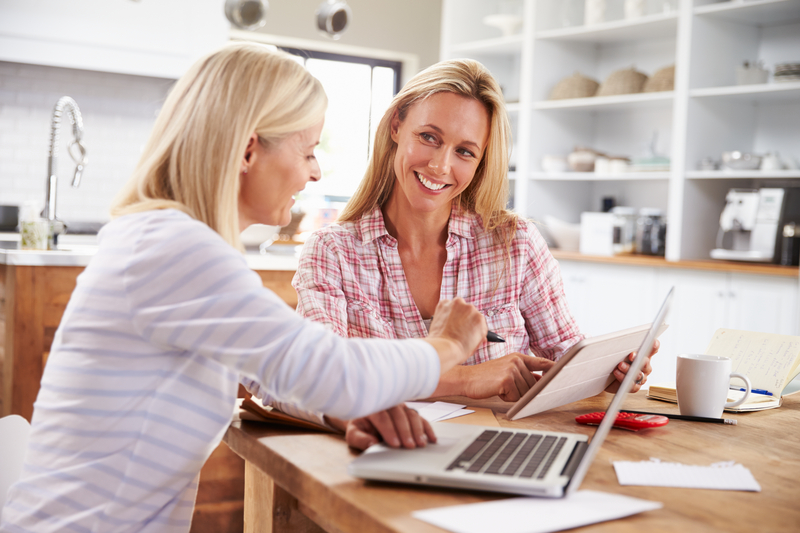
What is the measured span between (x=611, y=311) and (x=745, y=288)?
0.77 metres

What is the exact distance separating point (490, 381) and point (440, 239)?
551 mm

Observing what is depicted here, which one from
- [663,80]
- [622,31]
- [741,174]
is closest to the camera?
[741,174]

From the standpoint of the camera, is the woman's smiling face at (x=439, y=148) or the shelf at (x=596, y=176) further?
the shelf at (x=596, y=176)

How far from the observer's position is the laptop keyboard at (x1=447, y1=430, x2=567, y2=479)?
0.85 metres

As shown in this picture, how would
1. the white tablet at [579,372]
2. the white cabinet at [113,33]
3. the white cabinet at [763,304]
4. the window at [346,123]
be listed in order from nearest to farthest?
the white tablet at [579,372] → the white cabinet at [763,304] → the white cabinet at [113,33] → the window at [346,123]

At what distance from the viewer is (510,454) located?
92 cm

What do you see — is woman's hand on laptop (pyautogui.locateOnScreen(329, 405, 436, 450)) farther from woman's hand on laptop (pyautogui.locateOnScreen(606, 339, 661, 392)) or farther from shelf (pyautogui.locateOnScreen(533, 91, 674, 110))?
shelf (pyautogui.locateOnScreen(533, 91, 674, 110))

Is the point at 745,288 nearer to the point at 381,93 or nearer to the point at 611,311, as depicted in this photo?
the point at 611,311

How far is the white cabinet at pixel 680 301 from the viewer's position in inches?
134

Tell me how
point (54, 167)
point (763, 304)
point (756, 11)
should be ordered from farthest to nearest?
point (756, 11) < point (763, 304) < point (54, 167)

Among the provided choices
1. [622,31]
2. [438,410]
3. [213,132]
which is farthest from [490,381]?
[622,31]

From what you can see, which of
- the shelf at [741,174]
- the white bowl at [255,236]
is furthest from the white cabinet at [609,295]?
the white bowl at [255,236]

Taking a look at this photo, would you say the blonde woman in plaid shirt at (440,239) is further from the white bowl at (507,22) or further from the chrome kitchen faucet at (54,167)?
the white bowl at (507,22)

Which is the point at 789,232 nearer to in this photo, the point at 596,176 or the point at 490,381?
the point at 596,176
